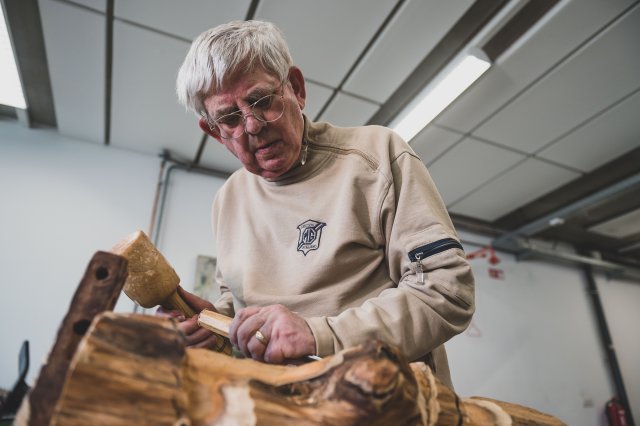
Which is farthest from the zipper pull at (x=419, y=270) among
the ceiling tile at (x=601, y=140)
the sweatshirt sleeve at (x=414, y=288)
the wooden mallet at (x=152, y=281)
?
the ceiling tile at (x=601, y=140)

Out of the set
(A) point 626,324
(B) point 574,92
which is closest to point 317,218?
(B) point 574,92

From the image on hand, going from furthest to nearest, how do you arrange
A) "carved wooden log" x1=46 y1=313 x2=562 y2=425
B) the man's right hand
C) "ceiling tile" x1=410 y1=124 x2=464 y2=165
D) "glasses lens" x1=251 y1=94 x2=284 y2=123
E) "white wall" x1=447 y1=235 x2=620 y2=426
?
"white wall" x1=447 y1=235 x2=620 y2=426, "ceiling tile" x1=410 y1=124 x2=464 y2=165, "glasses lens" x1=251 y1=94 x2=284 y2=123, the man's right hand, "carved wooden log" x1=46 y1=313 x2=562 y2=425

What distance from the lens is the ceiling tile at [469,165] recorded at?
10.9ft

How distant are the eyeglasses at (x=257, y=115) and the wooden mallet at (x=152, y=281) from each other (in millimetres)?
434

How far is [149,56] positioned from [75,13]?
0.42m

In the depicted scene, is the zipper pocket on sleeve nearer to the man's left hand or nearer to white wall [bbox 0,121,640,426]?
the man's left hand

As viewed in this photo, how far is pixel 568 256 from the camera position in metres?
4.84

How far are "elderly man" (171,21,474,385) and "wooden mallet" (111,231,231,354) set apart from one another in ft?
0.23

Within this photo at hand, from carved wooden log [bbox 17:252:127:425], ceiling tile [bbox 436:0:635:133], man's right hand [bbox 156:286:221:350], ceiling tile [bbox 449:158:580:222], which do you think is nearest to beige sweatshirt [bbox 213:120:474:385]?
man's right hand [bbox 156:286:221:350]

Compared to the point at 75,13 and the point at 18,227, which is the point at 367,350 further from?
the point at 18,227

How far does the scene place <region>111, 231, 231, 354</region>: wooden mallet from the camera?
0.73m

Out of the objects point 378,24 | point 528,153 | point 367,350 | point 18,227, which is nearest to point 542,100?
point 528,153

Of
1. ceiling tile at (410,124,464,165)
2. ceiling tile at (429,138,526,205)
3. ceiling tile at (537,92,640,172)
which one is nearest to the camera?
ceiling tile at (537,92,640,172)

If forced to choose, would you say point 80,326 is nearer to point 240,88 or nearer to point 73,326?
point 73,326
